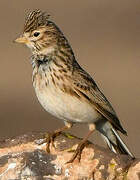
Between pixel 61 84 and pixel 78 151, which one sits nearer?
pixel 78 151

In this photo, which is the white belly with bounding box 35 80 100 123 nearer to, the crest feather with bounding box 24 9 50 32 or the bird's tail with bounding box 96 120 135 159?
the bird's tail with bounding box 96 120 135 159

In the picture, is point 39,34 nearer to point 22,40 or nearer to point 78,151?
point 22,40

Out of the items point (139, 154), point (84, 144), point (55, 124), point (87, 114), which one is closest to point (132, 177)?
point (84, 144)

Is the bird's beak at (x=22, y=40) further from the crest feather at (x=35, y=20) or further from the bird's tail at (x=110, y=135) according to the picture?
the bird's tail at (x=110, y=135)

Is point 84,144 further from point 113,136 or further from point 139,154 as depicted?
point 139,154

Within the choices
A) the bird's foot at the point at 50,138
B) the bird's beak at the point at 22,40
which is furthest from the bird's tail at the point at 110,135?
the bird's beak at the point at 22,40

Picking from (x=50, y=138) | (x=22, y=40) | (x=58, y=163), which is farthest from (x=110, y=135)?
(x=58, y=163)

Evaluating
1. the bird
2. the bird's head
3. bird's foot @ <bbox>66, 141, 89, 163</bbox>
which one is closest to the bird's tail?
the bird

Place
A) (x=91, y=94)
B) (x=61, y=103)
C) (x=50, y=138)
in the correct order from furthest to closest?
(x=91, y=94), (x=61, y=103), (x=50, y=138)
